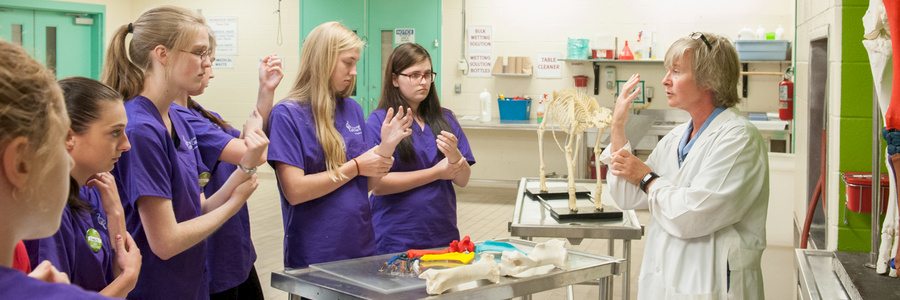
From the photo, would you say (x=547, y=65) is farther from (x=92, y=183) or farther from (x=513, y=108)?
(x=92, y=183)

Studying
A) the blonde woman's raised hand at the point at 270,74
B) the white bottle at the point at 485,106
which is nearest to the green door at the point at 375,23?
the white bottle at the point at 485,106

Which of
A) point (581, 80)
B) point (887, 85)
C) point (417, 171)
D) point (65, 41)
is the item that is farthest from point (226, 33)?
point (887, 85)

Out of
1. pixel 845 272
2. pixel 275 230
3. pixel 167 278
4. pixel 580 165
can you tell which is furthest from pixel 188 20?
pixel 580 165

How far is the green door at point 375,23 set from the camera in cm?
802

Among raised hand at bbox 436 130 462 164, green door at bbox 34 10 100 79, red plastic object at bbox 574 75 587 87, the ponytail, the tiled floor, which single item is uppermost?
green door at bbox 34 10 100 79

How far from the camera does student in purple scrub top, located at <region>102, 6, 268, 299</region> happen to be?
5.91 feet

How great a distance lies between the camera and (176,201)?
1.92m

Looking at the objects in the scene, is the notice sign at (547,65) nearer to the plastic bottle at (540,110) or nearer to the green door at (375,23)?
the plastic bottle at (540,110)

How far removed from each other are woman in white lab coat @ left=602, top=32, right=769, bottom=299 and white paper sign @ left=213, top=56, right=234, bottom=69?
24.1 feet

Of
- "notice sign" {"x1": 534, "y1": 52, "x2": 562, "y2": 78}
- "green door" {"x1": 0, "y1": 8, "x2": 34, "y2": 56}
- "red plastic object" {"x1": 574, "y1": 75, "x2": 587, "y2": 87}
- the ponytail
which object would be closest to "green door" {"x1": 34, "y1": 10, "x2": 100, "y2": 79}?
"green door" {"x1": 0, "y1": 8, "x2": 34, "y2": 56}

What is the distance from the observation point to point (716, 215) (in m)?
2.09

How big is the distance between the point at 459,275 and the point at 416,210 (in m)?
0.92

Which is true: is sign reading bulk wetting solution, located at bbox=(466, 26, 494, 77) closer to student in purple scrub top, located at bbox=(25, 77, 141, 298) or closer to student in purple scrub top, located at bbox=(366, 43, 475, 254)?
student in purple scrub top, located at bbox=(366, 43, 475, 254)

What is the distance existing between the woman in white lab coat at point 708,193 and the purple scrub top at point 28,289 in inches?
67.1
